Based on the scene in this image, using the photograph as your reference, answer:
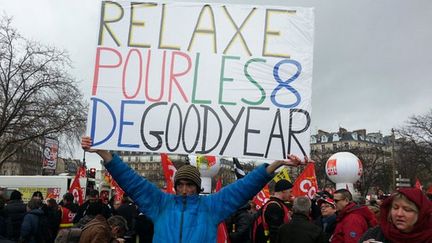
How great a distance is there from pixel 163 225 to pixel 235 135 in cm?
119

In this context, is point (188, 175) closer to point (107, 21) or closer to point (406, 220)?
point (406, 220)

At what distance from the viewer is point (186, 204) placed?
3.23 metres

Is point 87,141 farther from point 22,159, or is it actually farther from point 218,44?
point 22,159

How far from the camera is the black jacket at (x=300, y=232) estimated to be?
186 inches

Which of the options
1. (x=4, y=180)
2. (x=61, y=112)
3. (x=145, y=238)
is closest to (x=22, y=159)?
(x=61, y=112)

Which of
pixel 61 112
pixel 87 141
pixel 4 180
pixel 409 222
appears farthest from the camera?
pixel 61 112

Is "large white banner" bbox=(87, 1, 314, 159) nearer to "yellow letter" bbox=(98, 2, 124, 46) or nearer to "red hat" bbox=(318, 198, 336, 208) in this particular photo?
"yellow letter" bbox=(98, 2, 124, 46)

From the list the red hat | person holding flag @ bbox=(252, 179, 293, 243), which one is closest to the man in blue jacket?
person holding flag @ bbox=(252, 179, 293, 243)

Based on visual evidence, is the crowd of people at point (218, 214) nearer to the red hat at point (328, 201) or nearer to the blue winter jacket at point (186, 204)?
the blue winter jacket at point (186, 204)

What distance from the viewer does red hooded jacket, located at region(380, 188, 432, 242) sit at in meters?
2.64

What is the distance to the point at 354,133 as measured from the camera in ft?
406

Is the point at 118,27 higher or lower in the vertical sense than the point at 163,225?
higher

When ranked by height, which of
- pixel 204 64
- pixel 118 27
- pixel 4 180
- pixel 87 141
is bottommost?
pixel 4 180

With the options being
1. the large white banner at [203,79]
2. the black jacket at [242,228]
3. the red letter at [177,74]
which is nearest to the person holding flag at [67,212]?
the black jacket at [242,228]
